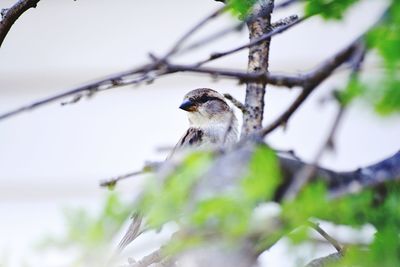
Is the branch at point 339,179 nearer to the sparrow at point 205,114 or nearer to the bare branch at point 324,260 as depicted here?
the bare branch at point 324,260

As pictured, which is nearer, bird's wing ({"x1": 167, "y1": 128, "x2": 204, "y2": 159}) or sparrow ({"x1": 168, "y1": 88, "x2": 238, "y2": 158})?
bird's wing ({"x1": 167, "y1": 128, "x2": 204, "y2": 159})

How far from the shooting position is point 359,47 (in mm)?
856

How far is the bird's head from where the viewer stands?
148 inches

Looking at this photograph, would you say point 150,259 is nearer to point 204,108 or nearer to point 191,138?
point 191,138

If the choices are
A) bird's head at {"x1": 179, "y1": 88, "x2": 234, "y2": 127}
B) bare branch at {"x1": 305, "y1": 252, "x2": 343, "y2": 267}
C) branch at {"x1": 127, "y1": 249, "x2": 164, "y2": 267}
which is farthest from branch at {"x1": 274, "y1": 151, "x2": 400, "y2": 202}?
bird's head at {"x1": 179, "y1": 88, "x2": 234, "y2": 127}

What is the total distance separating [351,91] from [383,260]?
0.18 metres

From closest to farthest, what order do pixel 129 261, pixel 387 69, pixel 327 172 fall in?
pixel 387 69 < pixel 327 172 < pixel 129 261

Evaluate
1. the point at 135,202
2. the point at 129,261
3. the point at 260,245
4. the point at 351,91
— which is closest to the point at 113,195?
the point at 135,202

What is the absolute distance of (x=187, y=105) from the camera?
364 cm

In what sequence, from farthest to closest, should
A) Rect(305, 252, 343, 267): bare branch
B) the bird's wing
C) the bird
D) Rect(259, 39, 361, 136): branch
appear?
the bird → the bird's wing → Rect(305, 252, 343, 267): bare branch → Rect(259, 39, 361, 136): branch

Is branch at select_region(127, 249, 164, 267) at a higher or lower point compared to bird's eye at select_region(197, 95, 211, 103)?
higher

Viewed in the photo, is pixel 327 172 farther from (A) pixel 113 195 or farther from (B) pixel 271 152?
(A) pixel 113 195

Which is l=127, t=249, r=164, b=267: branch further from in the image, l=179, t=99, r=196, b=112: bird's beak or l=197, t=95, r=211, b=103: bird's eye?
l=197, t=95, r=211, b=103: bird's eye

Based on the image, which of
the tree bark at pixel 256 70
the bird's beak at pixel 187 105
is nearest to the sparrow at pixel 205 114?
the bird's beak at pixel 187 105
